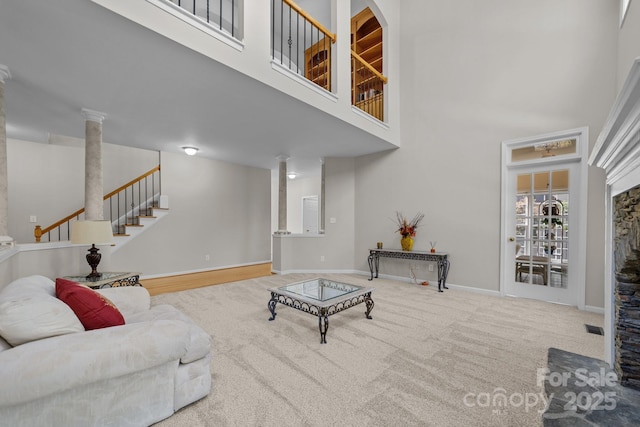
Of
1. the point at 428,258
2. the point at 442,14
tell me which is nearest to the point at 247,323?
the point at 428,258

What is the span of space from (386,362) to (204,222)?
5.34 m

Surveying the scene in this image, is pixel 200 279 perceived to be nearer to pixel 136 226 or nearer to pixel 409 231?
pixel 136 226

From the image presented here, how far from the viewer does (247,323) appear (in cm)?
295

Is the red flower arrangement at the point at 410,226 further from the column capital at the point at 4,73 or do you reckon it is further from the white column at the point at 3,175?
the column capital at the point at 4,73

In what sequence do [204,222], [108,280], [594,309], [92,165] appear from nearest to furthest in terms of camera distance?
[108,280] < [594,309] < [92,165] < [204,222]

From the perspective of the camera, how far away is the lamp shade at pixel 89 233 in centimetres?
294

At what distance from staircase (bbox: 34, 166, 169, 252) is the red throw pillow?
13.0ft

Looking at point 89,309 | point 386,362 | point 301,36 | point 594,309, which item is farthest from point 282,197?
point 594,309

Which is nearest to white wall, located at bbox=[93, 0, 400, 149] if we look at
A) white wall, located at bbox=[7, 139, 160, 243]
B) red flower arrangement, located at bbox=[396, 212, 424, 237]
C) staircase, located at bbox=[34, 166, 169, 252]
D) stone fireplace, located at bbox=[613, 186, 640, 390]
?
red flower arrangement, located at bbox=[396, 212, 424, 237]

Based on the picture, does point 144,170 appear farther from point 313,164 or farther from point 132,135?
point 313,164

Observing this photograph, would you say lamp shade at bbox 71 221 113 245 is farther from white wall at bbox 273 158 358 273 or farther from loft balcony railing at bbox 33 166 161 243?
white wall at bbox 273 158 358 273

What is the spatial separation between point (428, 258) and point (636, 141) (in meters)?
3.31

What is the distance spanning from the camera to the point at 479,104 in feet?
13.8

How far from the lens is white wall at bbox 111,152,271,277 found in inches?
215
